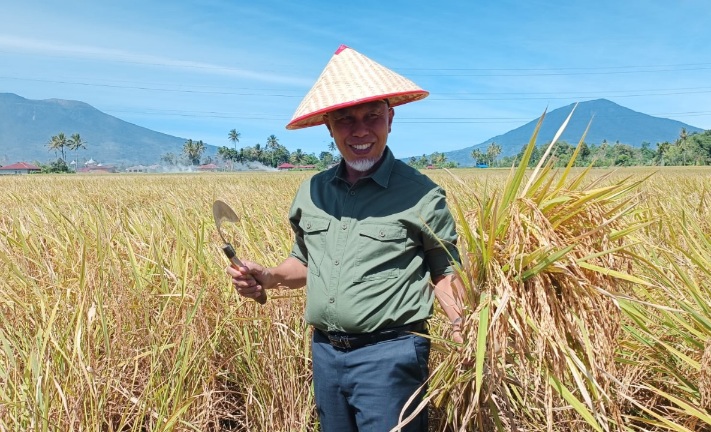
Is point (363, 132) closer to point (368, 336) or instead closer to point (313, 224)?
point (313, 224)

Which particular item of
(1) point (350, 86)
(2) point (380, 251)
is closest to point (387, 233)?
(2) point (380, 251)

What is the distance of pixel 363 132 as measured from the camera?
155 centimetres

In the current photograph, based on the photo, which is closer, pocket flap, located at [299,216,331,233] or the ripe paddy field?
the ripe paddy field

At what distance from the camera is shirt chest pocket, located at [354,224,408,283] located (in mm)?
1518

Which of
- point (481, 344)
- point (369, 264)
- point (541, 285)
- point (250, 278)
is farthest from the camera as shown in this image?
point (250, 278)

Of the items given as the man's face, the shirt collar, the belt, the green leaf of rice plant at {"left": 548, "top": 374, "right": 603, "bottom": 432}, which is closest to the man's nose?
the man's face

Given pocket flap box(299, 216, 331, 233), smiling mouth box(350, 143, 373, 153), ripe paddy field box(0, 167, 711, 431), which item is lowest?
ripe paddy field box(0, 167, 711, 431)

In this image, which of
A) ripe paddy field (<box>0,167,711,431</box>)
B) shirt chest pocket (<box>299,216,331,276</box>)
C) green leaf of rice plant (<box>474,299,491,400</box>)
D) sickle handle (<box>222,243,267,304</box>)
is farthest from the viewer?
shirt chest pocket (<box>299,216,331,276</box>)

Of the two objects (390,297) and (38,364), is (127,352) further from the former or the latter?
(390,297)

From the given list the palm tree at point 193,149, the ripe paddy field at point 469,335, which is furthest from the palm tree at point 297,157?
the ripe paddy field at point 469,335

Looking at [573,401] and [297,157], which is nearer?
[573,401]

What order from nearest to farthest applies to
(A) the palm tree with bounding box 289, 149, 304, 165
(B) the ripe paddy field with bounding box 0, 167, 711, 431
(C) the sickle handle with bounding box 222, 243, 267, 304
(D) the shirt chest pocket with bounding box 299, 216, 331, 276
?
(B) the ripe paddy field with bounding box 0, 167, 711, 431 → (C) the sickle handle with bounding box 222, 243, 267, 304 → (D) the shirt chest pocket with bounding box 299, 216, 331, 276 → (A) the palm tree with bounding box 289, 149, 304, 165

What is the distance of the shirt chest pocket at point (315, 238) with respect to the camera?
A: 64.5 inches

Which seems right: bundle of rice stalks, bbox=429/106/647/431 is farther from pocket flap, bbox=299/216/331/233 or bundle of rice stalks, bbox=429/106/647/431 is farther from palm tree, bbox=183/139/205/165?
palm tree, bbox=183/139/205/165
